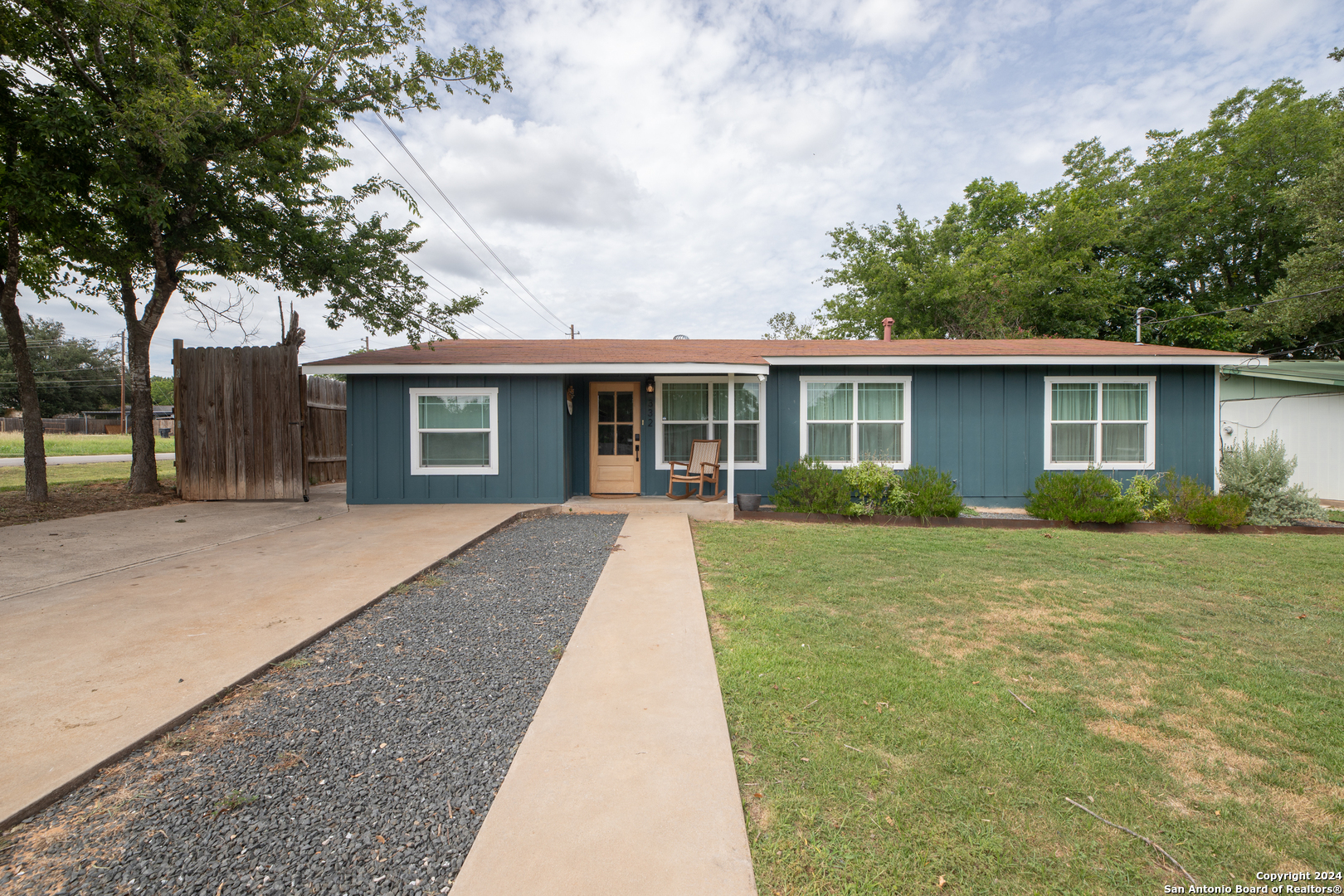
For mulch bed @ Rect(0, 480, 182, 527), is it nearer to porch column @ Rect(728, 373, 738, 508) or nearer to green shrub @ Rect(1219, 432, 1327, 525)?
porch column @ Rect(728, 373, 738, 508)

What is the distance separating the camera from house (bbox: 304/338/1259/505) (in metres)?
8.37

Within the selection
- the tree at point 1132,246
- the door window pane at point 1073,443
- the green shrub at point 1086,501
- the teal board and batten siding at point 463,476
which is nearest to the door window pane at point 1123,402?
the door window pane at point 1073,443

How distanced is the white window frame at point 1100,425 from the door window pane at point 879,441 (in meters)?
2.22

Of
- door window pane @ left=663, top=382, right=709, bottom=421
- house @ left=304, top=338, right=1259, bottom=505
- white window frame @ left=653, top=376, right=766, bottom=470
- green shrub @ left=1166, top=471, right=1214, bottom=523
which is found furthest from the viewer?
door window pane @ left=663, top=382, right=709, bottom=421

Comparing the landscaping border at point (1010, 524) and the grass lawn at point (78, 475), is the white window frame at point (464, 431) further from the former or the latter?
the grass lawn at point (78, 475)

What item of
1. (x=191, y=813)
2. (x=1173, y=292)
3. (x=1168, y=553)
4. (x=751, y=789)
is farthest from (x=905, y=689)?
(x=1173, y=292)

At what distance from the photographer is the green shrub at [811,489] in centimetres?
755

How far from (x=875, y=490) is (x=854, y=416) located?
4.90 feet

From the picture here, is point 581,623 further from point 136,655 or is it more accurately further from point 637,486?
point 637,486

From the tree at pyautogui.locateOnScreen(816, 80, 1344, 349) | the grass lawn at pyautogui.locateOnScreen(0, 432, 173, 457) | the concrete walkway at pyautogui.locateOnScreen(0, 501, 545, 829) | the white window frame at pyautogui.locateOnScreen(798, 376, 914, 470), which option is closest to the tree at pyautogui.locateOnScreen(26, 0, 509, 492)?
the concrete walkway at pyautogui.locateOnScreen(0, 501, 545, 829)

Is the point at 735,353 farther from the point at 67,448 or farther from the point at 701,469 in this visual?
the point at 67,448

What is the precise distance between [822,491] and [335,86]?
9.72 metres

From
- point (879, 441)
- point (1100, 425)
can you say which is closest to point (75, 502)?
point (879, 441)

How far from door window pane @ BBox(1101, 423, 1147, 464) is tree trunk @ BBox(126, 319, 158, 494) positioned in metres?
14.5
